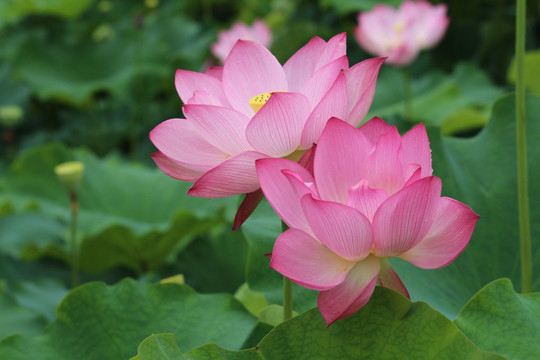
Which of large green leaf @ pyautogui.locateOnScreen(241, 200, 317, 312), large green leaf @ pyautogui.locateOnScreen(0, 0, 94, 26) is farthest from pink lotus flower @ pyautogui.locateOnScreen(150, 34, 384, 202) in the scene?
large green leaf @ pyautogui.locateOnScreen(0, 0, 94, 26)

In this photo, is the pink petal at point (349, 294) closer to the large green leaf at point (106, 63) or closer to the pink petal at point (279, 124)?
the pink petal at point (279, 124)

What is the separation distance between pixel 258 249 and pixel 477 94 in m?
1.49

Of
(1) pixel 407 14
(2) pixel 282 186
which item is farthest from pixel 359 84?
(1) pixel 407 14

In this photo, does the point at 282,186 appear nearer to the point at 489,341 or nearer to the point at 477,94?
the point at 489,341

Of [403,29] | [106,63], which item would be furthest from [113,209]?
[106,63]

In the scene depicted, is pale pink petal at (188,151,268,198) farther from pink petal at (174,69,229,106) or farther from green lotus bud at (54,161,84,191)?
green lotus bud at (54,161,84,191)

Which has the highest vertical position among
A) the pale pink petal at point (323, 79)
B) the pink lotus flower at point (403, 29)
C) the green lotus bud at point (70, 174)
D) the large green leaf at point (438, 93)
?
the pale pink petal at point (323, 79)

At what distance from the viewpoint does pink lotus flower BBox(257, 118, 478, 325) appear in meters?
0.40

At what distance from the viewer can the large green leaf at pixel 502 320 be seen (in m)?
0.50

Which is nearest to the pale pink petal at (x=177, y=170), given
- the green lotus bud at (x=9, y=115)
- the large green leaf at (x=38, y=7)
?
the green lotus bud at (x=9, y=115)

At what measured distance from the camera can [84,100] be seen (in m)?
2.51

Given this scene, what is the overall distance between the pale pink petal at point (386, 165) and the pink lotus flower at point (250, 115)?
5 centimetres

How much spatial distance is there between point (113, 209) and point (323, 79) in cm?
123

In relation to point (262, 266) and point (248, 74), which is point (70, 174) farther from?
point (248, 74)
